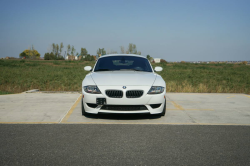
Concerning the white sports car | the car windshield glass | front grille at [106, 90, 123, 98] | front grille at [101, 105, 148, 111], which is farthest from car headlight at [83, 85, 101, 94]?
the car windshield glass

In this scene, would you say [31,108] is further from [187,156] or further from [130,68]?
[187,156]

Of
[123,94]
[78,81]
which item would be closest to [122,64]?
[123,94]

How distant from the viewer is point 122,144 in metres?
4.11

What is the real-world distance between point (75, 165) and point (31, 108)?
169 inches

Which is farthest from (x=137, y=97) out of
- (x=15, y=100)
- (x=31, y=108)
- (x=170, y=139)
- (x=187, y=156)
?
(x=15, y=100)

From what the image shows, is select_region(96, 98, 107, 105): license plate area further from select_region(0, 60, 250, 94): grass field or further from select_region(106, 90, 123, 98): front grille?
select_region(0, 60, 250, 94): grass field

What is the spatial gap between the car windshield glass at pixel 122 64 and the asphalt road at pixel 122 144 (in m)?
2.10

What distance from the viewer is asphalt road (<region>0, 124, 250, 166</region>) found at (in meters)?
3.42

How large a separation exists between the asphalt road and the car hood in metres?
0.93

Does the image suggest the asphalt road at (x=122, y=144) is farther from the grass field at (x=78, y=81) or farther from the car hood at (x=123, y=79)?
the grass field at (x=78, y=81)

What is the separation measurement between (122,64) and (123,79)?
1509 mm

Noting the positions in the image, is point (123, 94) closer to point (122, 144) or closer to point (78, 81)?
point (122, 144)

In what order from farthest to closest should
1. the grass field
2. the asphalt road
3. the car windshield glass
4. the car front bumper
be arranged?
the grass field, the car windshield glass, the car front bumper, the asphalt road

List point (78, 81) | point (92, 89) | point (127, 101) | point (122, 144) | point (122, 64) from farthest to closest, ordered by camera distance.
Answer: point (78, 81)
point (122, 64)
point (92, 89)
point (127, 101)
point (122, 144)
